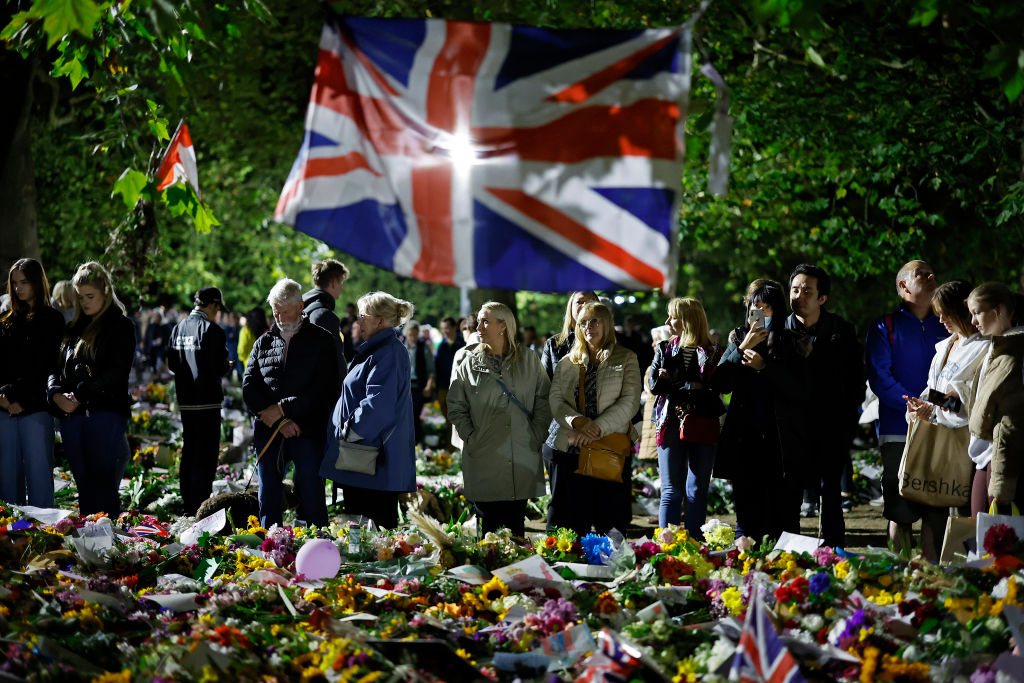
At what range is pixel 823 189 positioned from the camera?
16.6 metres

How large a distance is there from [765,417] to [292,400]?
293 cm

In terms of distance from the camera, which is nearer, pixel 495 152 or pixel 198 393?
pixel 495 152

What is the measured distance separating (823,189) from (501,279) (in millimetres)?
13528

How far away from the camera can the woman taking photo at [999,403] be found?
211 inches

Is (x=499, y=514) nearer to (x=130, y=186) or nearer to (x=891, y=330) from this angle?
(x=891, y=330)

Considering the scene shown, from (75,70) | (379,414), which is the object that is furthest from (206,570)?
(75,70)

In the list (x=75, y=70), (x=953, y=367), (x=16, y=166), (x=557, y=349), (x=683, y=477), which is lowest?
(x=683, y=477)

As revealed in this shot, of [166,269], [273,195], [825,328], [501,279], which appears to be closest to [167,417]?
[825,328]

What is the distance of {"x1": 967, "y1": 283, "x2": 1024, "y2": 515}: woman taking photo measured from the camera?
5.36 meters

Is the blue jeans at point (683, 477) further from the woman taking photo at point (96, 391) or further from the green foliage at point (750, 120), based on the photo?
the woman taking photo at point (96, 391)

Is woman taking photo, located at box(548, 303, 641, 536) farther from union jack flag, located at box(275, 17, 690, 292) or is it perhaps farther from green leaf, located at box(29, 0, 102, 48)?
green leaf, located at box(29, 0, 102, 48)

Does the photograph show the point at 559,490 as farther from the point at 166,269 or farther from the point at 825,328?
the point at 166,269

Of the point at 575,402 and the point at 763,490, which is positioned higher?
the point at 575,402

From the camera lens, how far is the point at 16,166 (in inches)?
442
